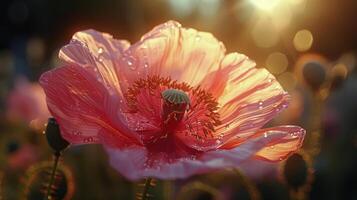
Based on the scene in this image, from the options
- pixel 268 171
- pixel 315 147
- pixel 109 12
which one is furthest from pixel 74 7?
pixel 315 147

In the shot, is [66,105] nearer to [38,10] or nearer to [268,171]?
[268,171]

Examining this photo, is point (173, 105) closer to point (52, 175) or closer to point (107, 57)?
point (107, 57)

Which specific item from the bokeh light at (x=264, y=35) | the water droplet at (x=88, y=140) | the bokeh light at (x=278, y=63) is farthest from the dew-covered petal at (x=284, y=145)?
the bokeh light at (x=264, y=35)

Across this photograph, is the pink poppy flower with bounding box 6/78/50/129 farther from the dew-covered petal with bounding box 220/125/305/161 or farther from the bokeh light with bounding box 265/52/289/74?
the bokeh light with bounding box 265/52/289/74

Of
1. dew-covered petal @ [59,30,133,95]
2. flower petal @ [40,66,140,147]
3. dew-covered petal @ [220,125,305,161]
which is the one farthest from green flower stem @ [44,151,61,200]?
dew-covered petal @ [220,125,305,161]

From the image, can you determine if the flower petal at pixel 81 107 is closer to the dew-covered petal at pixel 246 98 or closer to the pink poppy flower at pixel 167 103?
the pink poppy flower at pixel 167 103

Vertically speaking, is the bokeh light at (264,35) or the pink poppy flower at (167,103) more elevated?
the pink poppy flower at (167,103)

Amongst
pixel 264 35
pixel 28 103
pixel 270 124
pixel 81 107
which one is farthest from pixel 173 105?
pixel 264 35
